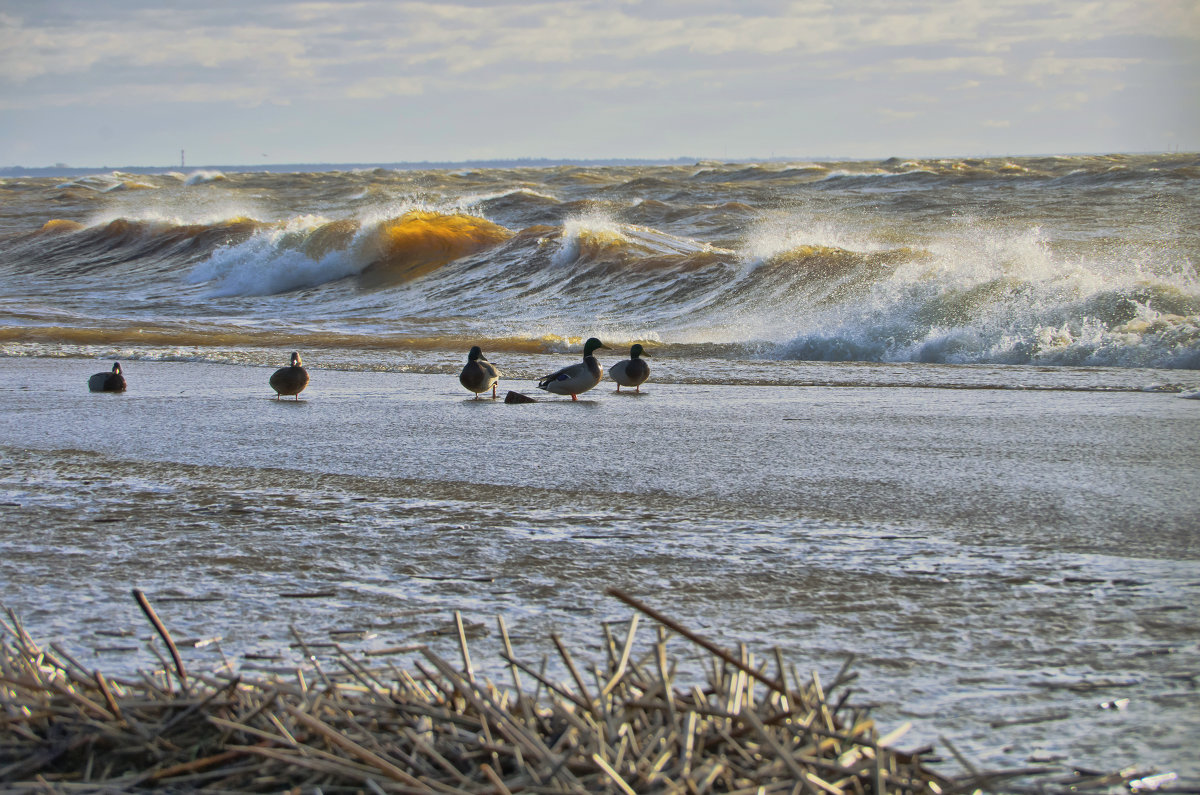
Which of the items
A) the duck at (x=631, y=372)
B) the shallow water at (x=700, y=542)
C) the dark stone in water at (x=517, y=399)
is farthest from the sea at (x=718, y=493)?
the duck at (x=631, y=372)

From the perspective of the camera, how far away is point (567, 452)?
6.00 metres

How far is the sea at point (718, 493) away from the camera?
2777 mm

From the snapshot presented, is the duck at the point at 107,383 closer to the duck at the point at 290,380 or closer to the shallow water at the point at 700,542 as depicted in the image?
the duck at the point at 290,380

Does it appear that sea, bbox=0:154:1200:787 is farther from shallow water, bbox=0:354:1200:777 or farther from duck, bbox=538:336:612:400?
duck, bbox=538:336:612:400

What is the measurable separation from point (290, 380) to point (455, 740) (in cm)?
712

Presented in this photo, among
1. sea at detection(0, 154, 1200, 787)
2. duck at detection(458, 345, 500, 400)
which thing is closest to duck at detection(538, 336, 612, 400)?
sea at detection(0, 154, 1200, 787)

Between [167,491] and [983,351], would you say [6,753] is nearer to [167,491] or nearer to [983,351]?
[167,491]

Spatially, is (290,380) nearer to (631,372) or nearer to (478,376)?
(478,376)

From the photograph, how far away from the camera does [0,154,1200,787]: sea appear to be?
109 inches

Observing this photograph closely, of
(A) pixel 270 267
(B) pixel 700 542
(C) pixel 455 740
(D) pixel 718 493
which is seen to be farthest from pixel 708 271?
(C) pixel 455 740

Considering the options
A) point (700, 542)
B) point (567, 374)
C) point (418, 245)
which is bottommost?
point (700, 542)

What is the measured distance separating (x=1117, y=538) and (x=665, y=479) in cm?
200

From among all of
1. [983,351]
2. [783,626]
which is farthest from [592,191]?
[783,626]

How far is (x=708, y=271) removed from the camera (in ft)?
58.7
